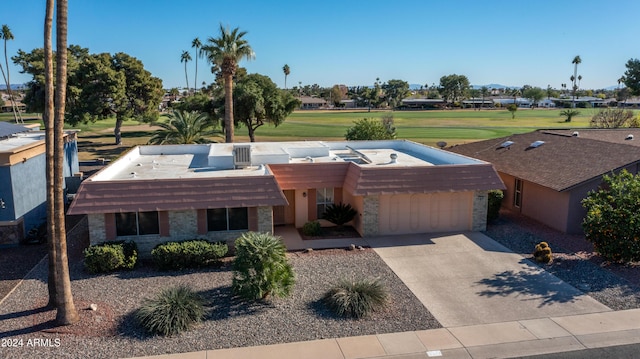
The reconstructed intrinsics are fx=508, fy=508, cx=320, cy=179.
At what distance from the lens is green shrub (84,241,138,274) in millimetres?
17594

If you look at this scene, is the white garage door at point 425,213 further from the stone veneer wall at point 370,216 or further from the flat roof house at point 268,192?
the stone veneer wall at point 370,216

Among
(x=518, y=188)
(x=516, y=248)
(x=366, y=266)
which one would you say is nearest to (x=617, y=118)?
(x=518, y=188)

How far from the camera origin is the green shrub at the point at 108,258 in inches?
693

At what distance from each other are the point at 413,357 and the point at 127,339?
284 inches

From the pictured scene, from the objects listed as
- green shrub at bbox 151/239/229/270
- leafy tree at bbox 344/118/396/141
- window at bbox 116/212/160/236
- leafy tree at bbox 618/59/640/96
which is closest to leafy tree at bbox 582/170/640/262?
green shrub at bbox 151/239/229/270

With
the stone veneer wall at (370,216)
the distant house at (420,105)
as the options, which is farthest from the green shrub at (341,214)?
the distant house at (420,105)

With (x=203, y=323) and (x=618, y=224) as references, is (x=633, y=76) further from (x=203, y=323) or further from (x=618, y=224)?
(x=203, y=323)

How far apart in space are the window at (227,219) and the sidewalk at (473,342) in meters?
7.86

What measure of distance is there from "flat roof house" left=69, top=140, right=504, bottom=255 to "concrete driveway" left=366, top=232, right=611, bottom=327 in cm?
140

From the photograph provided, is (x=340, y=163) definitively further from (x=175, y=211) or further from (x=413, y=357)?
(x=413, y=357)

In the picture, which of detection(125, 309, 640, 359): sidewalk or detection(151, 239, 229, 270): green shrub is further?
detection(151, 239, 229, 270): green shrub

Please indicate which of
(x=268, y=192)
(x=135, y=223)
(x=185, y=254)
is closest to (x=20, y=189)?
(x=135, y=223)

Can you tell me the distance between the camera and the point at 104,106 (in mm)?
53469

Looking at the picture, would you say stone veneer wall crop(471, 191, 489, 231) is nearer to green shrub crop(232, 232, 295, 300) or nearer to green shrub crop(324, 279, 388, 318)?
green shrub crop(324, 279, 388, 318)
